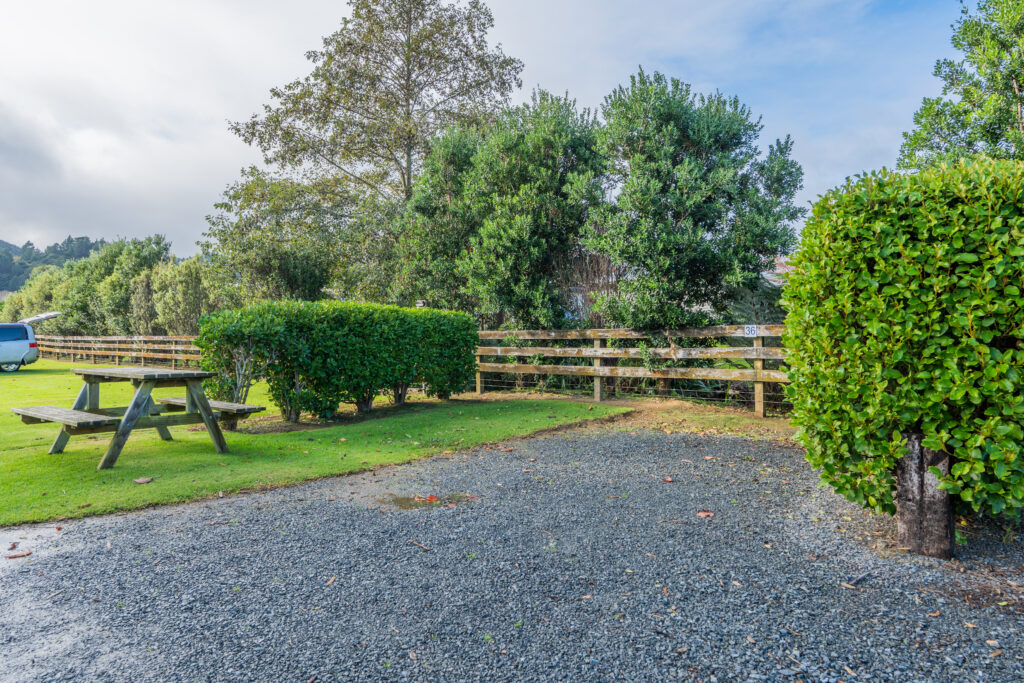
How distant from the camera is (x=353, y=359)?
27.8 ft

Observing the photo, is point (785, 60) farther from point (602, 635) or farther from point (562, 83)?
point (602, 635)

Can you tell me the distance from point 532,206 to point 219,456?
7532 mm

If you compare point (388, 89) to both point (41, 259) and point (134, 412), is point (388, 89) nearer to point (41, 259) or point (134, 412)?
point (134, 412)

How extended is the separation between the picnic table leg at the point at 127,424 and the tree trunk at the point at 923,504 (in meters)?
6.19

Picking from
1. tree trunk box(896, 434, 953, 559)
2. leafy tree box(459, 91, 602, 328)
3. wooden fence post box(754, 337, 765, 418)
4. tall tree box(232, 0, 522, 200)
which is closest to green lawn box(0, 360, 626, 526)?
wooden fence post box(754, 337, 765, 418)

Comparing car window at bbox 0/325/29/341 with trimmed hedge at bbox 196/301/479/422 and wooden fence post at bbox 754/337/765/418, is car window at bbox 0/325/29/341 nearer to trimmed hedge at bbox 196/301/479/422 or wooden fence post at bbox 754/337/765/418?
trimmed hedge at bbox 196/301/479/422

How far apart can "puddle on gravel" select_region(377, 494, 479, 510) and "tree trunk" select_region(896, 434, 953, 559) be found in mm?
2800

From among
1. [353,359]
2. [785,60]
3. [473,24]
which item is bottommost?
[353,359]

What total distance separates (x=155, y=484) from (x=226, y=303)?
634 inches

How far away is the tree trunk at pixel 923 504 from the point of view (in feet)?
10.4

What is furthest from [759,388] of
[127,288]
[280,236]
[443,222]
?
[127,288]

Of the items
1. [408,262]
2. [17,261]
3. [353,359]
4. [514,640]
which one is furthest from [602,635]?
[17,261]

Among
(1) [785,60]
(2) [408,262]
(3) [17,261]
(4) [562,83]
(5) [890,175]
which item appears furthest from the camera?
(3) [17,261]

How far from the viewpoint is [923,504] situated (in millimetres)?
3234
